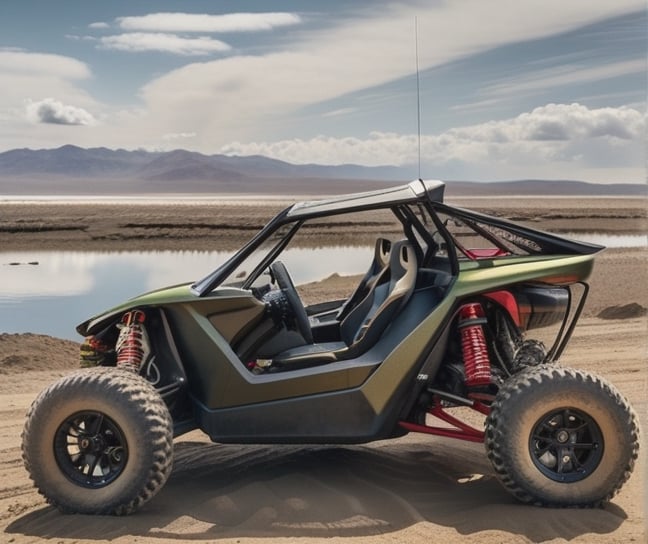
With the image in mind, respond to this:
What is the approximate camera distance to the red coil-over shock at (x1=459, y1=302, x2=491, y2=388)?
6480 millimetres

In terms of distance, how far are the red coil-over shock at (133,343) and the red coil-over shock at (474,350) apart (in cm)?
217

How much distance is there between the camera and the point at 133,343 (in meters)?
6.77

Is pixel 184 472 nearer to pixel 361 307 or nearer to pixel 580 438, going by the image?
pixel 361 307

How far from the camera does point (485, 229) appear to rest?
6961mm

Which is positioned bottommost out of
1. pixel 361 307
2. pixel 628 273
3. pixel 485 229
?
pixel 628 273

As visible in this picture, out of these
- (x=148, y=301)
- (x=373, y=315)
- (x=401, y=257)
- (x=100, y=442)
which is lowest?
(x=100, y=442)

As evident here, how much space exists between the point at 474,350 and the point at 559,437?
78 centimetres

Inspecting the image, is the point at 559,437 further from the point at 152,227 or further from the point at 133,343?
the point at 152,227

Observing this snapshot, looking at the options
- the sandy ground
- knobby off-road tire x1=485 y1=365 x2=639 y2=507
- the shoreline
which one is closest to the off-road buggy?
knobby off-road tire x1=485 y1=365 x2=639 y2=507

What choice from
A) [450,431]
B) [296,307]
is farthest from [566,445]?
[296,307]

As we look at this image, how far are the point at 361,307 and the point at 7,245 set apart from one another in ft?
116

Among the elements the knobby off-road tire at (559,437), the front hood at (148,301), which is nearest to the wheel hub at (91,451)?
the front hood at (148,301)

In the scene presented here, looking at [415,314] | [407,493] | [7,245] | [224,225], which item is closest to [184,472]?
[407,493]

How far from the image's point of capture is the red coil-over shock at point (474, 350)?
648cm
